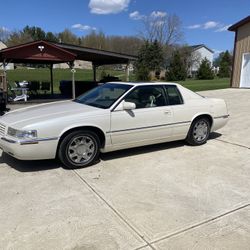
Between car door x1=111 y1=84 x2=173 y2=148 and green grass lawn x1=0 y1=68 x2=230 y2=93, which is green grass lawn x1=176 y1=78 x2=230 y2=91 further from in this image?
car door x1=111 y1=84 x2=173 y2=148

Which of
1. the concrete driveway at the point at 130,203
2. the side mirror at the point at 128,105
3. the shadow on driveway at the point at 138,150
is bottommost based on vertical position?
the concrete driveway at the point at 130,203

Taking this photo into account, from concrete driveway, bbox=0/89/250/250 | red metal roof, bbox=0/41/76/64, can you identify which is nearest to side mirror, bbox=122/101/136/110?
concrete driveway, bbox=0/89/250/250

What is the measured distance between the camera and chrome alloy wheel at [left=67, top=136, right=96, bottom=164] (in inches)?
181

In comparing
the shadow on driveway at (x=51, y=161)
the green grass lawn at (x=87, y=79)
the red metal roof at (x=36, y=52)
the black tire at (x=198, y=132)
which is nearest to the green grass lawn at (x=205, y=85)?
the green grass lawn at (x=87, y=79)

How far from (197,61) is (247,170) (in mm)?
58326

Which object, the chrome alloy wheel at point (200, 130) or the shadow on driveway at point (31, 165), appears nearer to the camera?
the shadow on driveway at point (31, 165)

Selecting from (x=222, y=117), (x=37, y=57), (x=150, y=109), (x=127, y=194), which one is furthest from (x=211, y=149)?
(x=37, y=57)

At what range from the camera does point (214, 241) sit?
279cm

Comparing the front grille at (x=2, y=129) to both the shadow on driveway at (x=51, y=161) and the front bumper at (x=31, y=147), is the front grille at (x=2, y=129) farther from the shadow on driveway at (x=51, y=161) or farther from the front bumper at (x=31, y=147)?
the shadow on driveway at (x=51, y=161)

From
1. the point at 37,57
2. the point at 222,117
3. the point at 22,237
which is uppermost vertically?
the point at 37,57

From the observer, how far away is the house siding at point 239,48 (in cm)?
1915

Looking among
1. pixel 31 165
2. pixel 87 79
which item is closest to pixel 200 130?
pixel 31 165

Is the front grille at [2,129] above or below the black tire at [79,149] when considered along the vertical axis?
above

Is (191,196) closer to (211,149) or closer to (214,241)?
(214,241)
